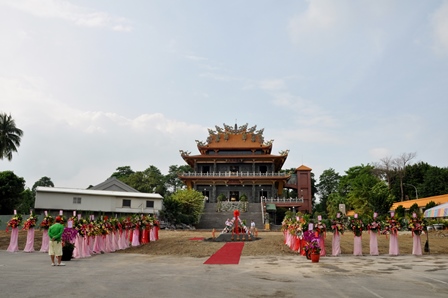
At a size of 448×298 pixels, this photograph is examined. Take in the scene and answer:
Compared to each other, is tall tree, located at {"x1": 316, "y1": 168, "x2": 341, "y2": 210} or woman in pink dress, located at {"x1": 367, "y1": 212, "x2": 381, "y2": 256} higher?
tall tree, located at {"x1": 316, "y1": 168, "x2": 341, "y2": 210}

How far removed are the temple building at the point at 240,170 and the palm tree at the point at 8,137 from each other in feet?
60.2

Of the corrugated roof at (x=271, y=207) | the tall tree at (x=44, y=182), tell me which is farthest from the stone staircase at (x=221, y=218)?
the tall tree at (x=44, y=182)

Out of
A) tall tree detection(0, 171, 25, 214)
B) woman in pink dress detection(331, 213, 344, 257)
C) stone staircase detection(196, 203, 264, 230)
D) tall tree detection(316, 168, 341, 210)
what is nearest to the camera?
woman in pink dress detection(331, 213, 344, 257)

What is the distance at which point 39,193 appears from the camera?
3469cm

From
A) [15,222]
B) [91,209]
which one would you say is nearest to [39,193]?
[91,209]

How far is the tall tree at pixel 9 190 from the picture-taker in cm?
3175

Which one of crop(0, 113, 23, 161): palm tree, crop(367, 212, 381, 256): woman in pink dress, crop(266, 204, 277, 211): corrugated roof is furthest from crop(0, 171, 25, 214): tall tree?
crop(367, 212, 381, 256): woman in pink dress

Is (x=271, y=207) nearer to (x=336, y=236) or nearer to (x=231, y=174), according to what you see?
(x=231, y=174)

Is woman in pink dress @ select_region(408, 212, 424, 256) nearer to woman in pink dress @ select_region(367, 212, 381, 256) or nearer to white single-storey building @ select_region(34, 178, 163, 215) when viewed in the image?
woman in pink dress @ select_region(367, 212, 381, 256)

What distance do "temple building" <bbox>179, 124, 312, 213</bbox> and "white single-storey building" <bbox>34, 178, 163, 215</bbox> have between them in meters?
6.94

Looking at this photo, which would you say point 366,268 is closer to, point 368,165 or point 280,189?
point 280,189

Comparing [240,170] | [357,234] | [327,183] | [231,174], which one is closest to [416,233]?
[357,234]

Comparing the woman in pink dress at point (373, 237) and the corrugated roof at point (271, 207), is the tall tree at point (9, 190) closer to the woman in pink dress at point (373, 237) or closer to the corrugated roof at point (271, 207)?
the corrugated roof at point (271, 207)

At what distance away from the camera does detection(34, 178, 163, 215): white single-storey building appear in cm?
3484
